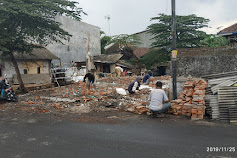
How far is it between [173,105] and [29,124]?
501 cm

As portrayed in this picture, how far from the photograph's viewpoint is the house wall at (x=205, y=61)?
813 centimetres

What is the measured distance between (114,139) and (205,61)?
5.93 metres

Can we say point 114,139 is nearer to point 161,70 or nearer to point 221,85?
point 221,85

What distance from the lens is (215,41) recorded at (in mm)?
21172

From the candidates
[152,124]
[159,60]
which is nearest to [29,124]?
[152,124]

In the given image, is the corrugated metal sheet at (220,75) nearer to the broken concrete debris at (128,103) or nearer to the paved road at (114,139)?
the broken concrete debris at (128,103)

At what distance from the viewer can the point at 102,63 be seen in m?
29.6

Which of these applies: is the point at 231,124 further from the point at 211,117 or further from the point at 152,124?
the point at 152,124

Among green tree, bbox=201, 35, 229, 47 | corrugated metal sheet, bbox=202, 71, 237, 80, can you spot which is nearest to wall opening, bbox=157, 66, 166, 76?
green tree, bbox=201, 35, 229, 47

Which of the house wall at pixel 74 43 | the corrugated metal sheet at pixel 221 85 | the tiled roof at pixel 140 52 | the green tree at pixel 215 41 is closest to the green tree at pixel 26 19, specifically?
the corrugated metal sheet at pixel 221 85

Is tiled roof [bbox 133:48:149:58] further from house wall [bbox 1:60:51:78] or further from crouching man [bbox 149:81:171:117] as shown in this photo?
crouching man [bbox 149:81:171:117]

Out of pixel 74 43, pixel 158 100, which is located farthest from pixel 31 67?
pixel 158 100

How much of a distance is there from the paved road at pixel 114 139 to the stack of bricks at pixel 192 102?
546mm

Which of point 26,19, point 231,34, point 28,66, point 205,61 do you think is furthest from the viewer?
point 231,34
